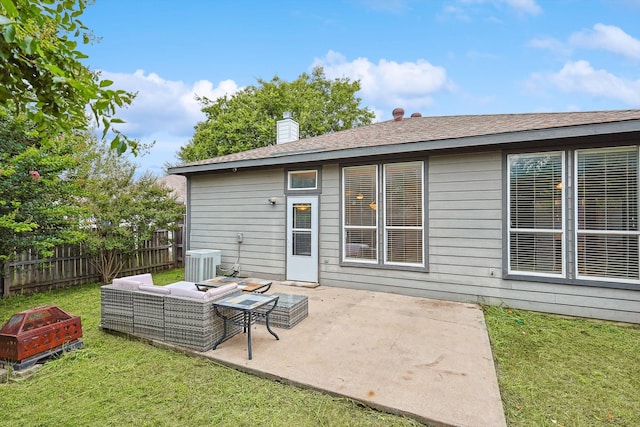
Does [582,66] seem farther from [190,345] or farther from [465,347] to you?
[190,345]

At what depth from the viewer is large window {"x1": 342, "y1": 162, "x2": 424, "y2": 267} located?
18.0 feet

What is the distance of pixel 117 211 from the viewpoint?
23.4ft

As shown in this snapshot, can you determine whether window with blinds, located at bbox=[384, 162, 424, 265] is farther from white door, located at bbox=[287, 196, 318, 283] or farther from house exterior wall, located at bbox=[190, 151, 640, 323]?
white door, located at bbox=[287, 196, 318, 283]

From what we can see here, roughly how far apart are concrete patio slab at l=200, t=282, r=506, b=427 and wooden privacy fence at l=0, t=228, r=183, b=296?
17.0 ft

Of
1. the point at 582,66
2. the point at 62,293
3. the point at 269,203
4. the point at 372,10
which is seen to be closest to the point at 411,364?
the point at 269,203

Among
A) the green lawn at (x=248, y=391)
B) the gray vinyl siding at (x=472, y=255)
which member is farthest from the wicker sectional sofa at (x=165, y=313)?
the gray vinyl siding at (x=472, y=255)

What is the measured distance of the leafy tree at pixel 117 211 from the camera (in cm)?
684

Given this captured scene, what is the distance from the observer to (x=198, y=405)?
2.45 metres

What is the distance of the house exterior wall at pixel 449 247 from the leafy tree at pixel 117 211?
8.10 ft

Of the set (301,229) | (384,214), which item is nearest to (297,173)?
(301,229)

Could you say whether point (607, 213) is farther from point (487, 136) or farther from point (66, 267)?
point (66, 267)

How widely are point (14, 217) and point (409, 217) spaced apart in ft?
21.6

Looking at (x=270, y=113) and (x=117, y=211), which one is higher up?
(x=270, y=113)

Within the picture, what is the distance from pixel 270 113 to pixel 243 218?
14164 millimetres
